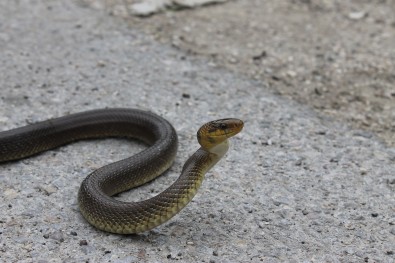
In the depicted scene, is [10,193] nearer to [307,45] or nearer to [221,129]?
[221,129]

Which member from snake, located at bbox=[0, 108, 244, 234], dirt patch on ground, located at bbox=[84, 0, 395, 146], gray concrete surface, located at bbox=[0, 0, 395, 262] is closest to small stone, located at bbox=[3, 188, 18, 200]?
gray concrete surface, located at bbox=[0, 0, 395, 262]

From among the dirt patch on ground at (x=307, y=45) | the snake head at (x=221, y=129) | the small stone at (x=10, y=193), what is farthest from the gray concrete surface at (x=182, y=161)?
the snake head at (x=221, y=129)

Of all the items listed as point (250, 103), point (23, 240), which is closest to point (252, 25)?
point (250, 103)

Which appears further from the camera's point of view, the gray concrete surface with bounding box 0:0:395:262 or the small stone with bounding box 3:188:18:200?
the small stone with bounding box 3:188:18:200

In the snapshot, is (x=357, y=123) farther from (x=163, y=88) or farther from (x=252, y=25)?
(x=252, y=25)

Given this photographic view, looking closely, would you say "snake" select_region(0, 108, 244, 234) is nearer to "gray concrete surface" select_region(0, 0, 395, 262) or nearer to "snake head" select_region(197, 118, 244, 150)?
"snake head" select_region(197, 118, 244, 150)

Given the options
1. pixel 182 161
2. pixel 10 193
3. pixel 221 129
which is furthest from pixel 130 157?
pixel 221 129
